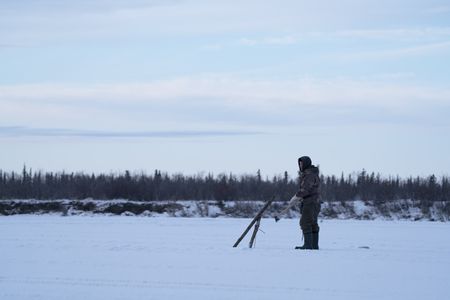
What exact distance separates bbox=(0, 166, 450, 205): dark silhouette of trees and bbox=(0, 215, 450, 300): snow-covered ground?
780 inches

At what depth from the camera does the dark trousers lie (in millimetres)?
15164

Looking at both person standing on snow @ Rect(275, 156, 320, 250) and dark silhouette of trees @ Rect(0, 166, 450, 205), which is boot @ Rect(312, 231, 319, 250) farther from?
dark silhouette of trees @ Rect(0, 166, 450, 205)

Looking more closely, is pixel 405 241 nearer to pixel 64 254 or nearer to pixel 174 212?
pixel 64 254

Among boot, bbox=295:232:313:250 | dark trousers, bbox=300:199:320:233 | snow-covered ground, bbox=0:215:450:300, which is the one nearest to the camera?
snow-covered ground, bbox=0:215:450:300

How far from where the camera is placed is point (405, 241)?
1736 centimetres

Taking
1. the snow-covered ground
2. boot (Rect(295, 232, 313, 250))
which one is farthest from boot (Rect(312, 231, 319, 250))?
the snow-covered ground

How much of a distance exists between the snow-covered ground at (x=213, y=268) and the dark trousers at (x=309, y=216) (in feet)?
2.24

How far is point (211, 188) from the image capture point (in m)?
40.2

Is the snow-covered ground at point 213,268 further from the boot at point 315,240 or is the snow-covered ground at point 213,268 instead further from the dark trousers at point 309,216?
the dark trousers at point 309,216

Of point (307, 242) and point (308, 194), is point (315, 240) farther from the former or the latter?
point (308, 194)

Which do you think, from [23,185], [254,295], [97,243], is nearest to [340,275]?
[254,295]

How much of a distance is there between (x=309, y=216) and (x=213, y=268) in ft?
13.2

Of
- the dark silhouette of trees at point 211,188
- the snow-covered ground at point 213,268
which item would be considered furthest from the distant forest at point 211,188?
the snow-covered ground at point 213,268

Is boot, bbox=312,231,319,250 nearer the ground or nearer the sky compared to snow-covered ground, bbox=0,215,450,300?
nearer the sky
